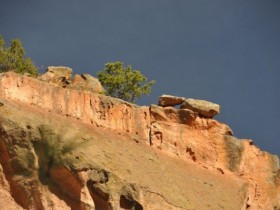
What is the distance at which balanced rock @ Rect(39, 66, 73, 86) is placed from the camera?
37.4 m

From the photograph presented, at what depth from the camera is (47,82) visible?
3522 cm

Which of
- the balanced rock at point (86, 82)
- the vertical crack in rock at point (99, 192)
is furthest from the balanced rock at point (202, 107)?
the vertical crack in rock at point (99, 192)

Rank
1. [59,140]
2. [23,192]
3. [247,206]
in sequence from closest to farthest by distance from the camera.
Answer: [23,192] → [59,140] → [247,206]

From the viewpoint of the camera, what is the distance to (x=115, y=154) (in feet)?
109

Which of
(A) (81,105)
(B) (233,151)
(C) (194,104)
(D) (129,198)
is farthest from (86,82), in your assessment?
(D) (129,198)

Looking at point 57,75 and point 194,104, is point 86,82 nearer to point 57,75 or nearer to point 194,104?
point 57,75

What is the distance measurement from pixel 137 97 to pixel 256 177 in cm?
1532

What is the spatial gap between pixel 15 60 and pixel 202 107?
14.2 m

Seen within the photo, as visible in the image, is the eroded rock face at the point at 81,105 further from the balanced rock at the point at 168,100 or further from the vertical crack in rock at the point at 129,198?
the vertical crack in rock at the point at 129,198

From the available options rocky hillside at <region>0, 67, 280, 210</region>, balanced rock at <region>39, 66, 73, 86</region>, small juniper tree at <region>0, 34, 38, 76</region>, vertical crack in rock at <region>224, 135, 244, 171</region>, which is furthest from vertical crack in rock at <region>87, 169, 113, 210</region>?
small juniper tree at <region>0, 34, 38, 76</region>

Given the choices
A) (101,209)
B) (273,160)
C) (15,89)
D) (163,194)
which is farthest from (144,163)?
(273,160)

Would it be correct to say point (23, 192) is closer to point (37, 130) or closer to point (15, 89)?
point (37, 130)

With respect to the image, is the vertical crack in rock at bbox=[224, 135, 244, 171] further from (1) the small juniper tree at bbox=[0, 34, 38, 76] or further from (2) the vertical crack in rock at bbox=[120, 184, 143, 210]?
(1) the small juniper tree at bbox=[0, 34, 38, 76]

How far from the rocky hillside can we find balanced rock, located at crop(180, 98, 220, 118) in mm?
54
